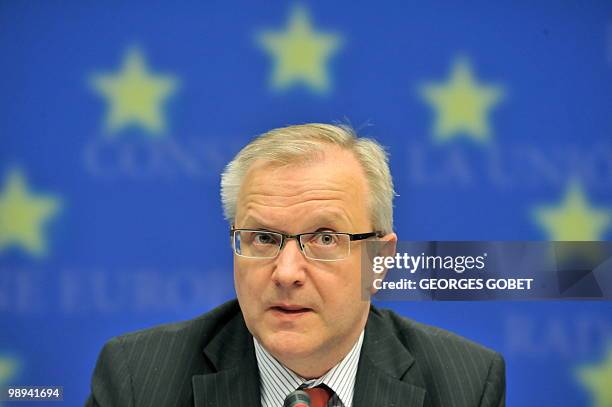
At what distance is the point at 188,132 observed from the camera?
2.54 meters

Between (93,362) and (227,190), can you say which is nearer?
(227,190)

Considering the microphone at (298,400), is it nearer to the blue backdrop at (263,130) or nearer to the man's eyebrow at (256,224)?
the man's eyebrow at (256,224)

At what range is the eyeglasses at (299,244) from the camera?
5.56ft

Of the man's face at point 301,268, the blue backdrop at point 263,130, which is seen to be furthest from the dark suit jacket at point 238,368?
the blue backdrop at point 263,130

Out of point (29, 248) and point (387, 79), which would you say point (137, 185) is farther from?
point (387, 79)

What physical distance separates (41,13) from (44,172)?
58 centimetres

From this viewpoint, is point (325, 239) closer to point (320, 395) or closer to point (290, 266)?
point (290, 266)

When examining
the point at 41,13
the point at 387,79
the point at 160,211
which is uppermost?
the point at 41,13

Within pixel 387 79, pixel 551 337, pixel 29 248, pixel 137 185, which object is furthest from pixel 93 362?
pixel 551 337

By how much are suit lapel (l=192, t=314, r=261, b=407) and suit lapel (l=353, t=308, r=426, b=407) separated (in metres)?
0.27

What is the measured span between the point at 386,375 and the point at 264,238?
50cm

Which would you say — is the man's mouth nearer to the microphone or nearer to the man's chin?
the man's chin

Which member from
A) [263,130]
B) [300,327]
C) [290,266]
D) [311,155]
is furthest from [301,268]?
[263,130]

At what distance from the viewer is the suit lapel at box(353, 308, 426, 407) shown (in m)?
1.83
